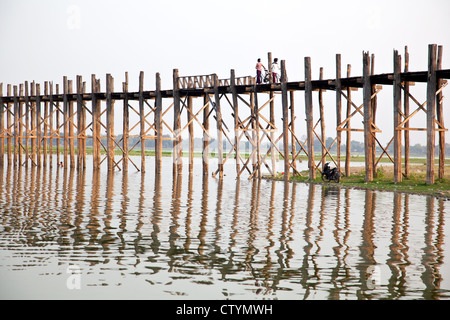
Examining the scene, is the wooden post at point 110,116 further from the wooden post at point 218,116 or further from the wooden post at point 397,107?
the wooden post at point 397,107

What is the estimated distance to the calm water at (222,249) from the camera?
7164 millimetres

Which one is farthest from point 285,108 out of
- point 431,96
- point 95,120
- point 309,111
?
point 95,120

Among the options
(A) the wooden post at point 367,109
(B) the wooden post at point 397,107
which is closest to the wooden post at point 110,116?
(A) the wooden post at point 367,109

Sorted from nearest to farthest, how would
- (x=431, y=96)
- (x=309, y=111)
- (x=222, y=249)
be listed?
1. (x=222, y=249)
2. (x=431, y=96)
3. (x=309, y=111)

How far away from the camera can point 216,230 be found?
11406 mm

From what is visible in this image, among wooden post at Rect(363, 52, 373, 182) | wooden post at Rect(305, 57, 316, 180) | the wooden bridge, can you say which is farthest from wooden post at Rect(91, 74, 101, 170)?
wooden post at Rect(363, 52, 373, 182)

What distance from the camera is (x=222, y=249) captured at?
9.48 meters

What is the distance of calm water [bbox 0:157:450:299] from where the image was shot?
7164mm

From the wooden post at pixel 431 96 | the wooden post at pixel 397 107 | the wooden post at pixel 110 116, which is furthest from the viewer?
the wooden post at pixel 110 116

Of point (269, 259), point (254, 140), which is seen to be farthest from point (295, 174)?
point (269, 259)

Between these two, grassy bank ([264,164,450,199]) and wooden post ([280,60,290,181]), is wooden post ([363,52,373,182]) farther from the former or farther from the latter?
wooden post ([280,60,290,181])

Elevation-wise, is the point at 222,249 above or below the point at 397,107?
below

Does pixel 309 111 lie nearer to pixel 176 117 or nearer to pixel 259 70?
pixel 259 70
